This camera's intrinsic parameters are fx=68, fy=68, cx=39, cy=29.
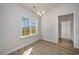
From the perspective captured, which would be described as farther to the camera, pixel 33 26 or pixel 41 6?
pixel 33 26

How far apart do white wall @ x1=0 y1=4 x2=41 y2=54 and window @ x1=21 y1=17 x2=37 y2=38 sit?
8cm

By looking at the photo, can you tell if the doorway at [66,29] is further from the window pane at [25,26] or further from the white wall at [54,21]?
the window pane at [25,26]

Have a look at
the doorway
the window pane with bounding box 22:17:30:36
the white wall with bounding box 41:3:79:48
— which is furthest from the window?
the doorway

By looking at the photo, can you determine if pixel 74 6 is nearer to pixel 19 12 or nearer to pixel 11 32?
pixel 19 12

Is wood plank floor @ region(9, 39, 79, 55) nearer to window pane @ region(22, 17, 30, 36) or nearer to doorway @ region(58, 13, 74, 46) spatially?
doorway @ region(58, 13, 74, 46)

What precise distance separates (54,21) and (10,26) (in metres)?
0.91

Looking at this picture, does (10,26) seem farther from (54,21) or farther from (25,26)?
(54,21)

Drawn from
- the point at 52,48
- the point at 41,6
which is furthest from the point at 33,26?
the point at 52,48

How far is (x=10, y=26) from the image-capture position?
4.34 ft

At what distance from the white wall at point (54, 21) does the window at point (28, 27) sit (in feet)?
0.60
